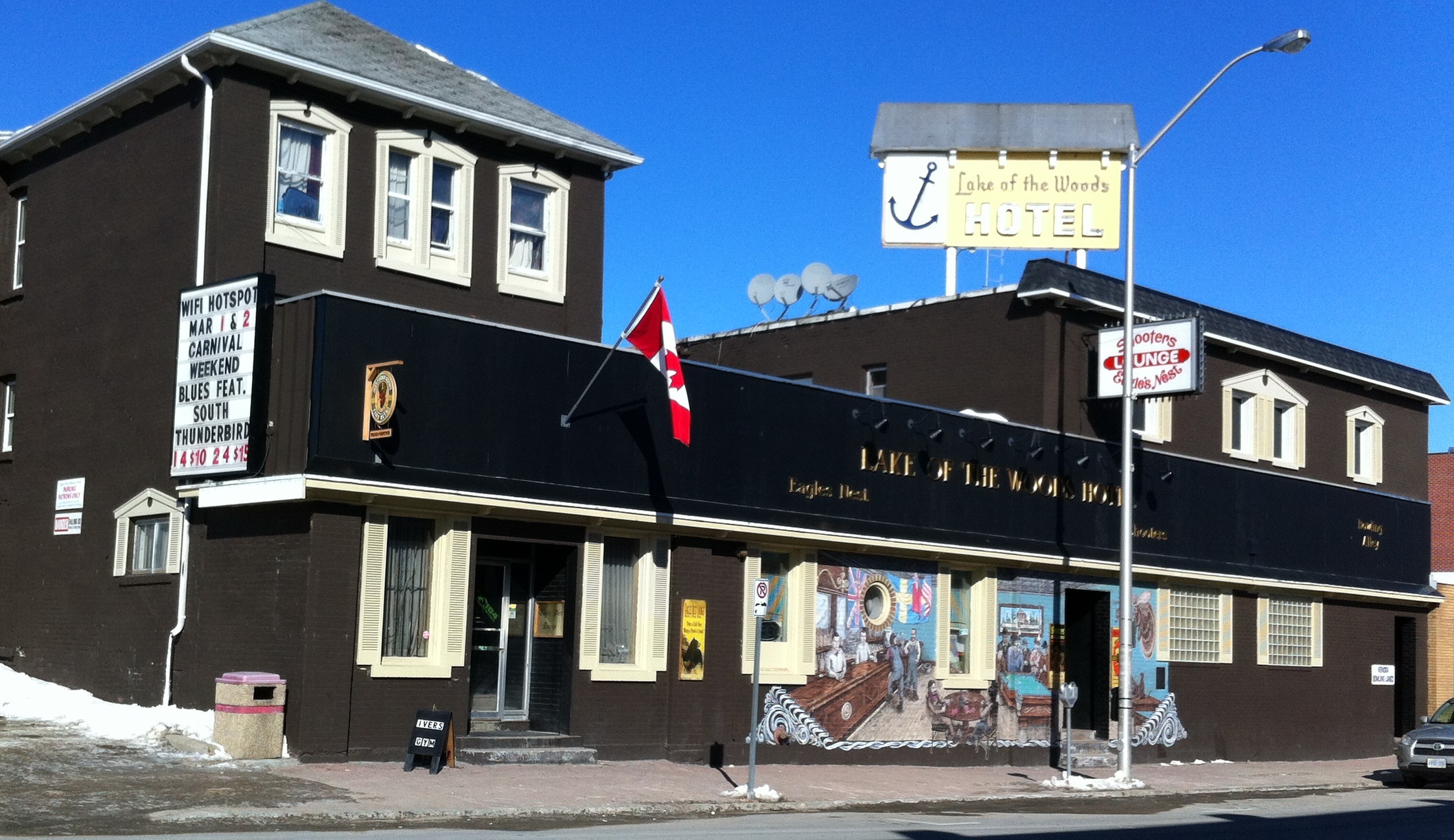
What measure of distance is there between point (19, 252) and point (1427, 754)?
23897mm

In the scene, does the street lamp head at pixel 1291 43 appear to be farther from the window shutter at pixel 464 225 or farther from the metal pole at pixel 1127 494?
the window shutter at pixel 464 225


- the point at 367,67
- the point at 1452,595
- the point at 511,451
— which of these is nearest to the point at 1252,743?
the point at 1452,595

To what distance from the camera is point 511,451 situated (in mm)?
19516

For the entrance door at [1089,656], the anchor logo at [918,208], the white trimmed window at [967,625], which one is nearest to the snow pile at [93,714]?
the white trimmed window at [967,625]

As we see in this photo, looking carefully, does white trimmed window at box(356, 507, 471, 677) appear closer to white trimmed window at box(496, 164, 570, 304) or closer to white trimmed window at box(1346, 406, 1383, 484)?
white trimmed window at box(496, 164, 570, 304)

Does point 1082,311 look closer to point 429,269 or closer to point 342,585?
point 429,269

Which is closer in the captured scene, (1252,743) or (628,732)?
(628,732)

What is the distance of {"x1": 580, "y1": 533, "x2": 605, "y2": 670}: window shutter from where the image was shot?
20609 mm

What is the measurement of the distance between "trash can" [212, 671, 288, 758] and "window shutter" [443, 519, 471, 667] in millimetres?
2123

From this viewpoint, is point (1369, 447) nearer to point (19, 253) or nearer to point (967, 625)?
point (967, 625)

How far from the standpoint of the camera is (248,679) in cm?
1766

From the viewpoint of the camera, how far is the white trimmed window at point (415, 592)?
1844 cm

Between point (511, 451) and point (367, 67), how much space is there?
6.20 meters

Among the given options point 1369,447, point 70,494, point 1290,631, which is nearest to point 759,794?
point 70,494
